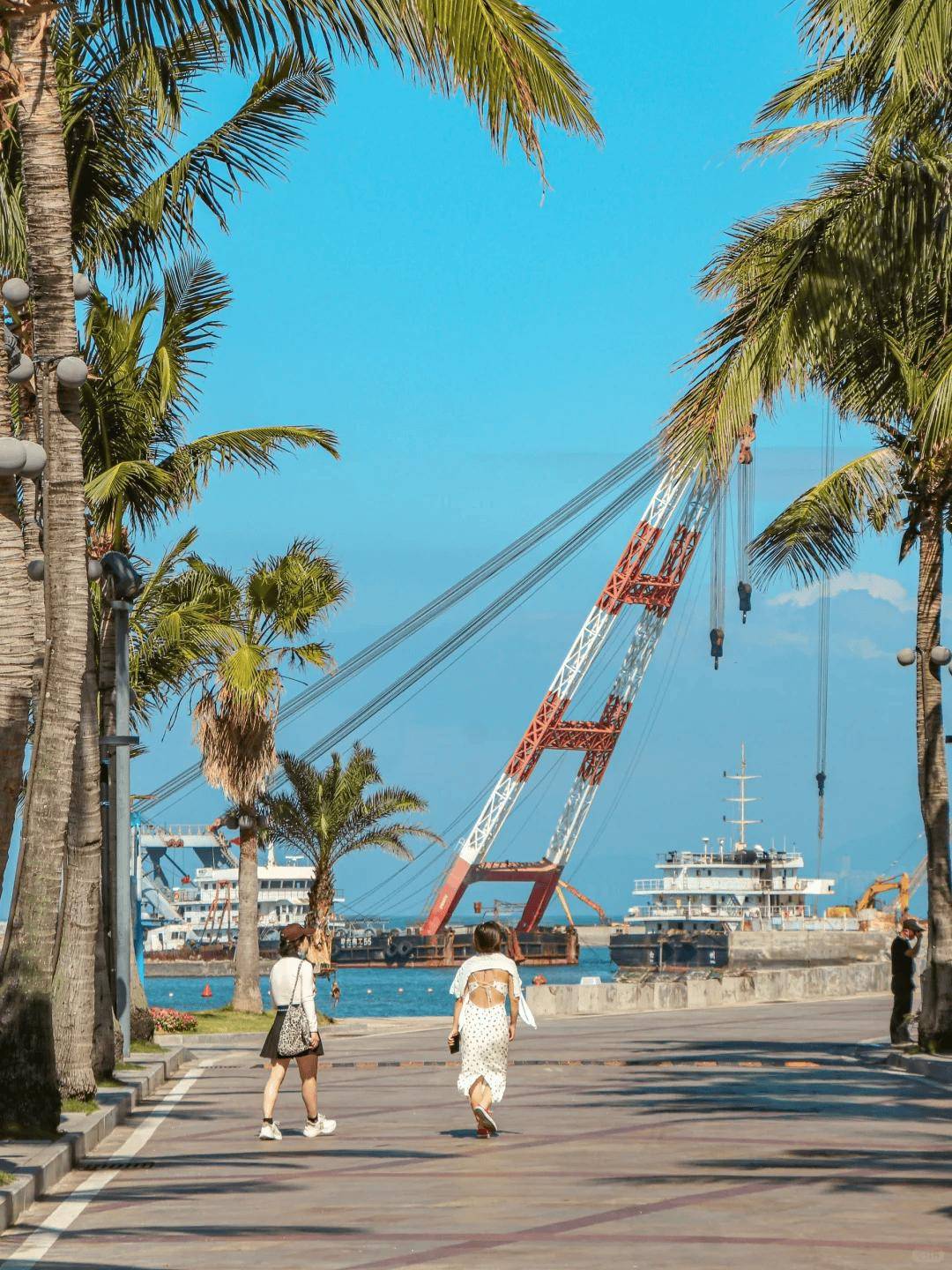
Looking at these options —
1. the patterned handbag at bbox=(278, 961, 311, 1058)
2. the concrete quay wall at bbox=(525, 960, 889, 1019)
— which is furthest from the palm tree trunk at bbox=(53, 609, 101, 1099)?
the concrete quay wall at bbox=(525, 960, 889, 1019)

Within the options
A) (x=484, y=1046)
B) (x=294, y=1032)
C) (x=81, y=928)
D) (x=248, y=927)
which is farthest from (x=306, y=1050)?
(x=248, y=927)

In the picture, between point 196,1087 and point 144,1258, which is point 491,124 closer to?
point 144,1258

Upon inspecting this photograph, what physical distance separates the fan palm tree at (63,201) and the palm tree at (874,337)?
3.16 metres

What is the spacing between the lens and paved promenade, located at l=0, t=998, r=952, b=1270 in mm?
8055

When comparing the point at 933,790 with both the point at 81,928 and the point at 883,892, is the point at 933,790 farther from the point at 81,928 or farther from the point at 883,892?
the point at 883,892

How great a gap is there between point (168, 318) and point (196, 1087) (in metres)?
8.24

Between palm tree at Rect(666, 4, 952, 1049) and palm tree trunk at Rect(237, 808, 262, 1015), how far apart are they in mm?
14474

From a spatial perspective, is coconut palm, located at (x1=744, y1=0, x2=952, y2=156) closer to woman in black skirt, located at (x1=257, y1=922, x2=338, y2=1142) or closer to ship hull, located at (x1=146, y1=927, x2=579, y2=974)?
woman in black skirt, located at (x1=257, y1=922, x2=338, y2=1142)

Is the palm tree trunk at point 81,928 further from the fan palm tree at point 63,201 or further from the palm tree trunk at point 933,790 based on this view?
the palm tree trunk at point 933,790

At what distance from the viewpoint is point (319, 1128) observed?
1345 cm

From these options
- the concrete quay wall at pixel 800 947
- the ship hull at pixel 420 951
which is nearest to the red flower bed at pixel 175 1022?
the concrete quay wall at pixel 800 947

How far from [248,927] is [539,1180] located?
75.3ft

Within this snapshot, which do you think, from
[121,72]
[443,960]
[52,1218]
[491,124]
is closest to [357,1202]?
[52,1218]

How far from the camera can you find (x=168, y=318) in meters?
20.8
